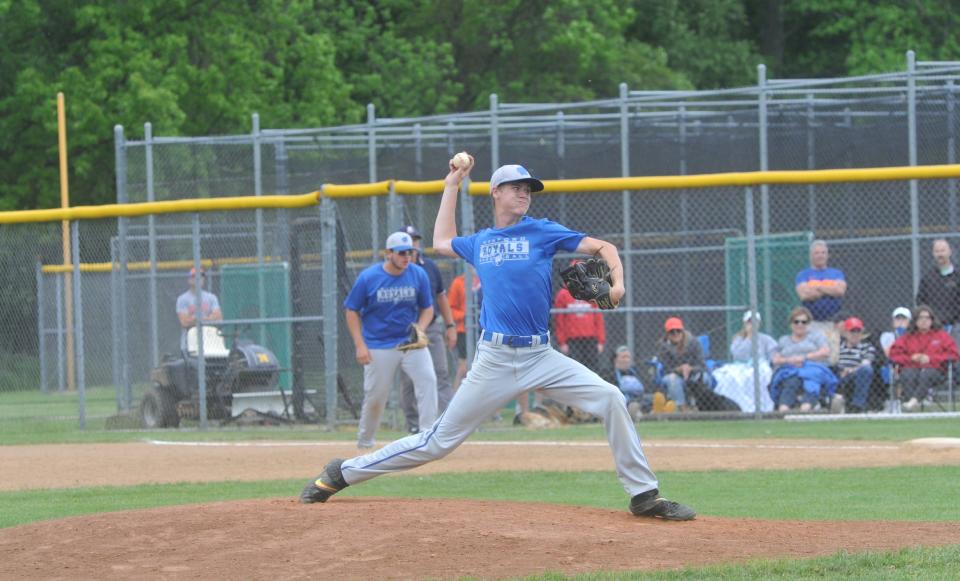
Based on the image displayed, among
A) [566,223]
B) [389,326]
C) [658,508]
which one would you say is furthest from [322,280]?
[658,508]

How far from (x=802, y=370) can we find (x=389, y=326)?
505 cm

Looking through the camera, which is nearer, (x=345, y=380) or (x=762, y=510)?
(x=762, y=510)

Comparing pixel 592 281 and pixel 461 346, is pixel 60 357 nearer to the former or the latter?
pixel 461 346

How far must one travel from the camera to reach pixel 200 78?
30.3 metres

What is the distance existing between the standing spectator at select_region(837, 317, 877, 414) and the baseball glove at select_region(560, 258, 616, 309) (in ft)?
28.2

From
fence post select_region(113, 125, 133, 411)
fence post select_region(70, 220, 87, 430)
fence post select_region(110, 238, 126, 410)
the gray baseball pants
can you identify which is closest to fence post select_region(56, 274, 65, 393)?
fence post select_region(110, 238, 126, 410)

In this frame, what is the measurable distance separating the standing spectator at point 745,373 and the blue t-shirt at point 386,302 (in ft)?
14.5

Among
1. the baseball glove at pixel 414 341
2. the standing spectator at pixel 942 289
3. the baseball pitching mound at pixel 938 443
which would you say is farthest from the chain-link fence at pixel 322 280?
the baseball pitching mound at pixel 938 443

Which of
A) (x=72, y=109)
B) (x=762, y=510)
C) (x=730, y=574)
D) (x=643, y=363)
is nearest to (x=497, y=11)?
(x=72, y=109)

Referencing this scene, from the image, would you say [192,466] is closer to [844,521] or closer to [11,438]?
[11,438]

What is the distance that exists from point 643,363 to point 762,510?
25.9 feet

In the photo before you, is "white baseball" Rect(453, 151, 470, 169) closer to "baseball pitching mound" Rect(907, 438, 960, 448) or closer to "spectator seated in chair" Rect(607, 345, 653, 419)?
"baseball pitching mound" Rect(907, 438, 960, 448)

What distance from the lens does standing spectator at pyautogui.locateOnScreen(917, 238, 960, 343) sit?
1547cm

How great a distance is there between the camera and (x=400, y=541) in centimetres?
685
